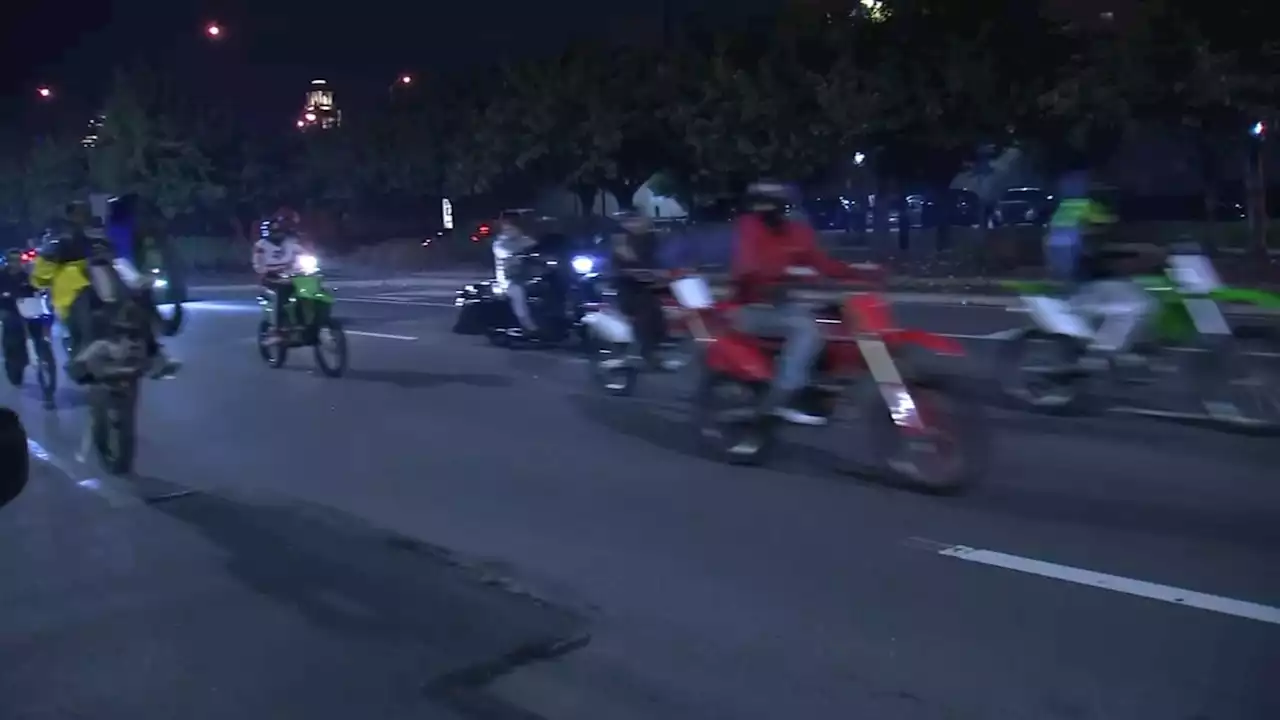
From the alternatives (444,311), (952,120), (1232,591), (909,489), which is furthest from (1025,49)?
(1232,591)

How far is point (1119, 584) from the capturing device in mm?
7031

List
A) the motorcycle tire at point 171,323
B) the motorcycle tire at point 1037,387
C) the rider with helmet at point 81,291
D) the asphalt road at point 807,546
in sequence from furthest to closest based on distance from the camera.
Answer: the motorcycle tire at point 1037,387 < the motorcycle tire at point 171,323 < the rider with helmet at point 81,291 < the asphalt road at point 807,546

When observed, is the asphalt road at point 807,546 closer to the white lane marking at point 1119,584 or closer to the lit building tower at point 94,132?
the white lane marking at point 1119,584

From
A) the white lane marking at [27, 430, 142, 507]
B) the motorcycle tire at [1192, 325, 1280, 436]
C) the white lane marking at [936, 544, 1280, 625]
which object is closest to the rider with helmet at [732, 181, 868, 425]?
the white lane marking at [936, 544, 1280, 625]

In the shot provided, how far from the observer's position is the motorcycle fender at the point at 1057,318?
11938 millimetres

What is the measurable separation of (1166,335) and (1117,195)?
1708 millimetres

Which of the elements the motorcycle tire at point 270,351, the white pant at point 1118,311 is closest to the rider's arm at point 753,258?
the white pant at point 1118,311

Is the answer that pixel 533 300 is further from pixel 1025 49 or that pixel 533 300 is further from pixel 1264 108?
pixel 1025 49

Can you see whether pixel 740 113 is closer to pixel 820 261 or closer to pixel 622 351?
pixel 622 351

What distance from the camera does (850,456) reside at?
10664 mm

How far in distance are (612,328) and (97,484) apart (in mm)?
5577

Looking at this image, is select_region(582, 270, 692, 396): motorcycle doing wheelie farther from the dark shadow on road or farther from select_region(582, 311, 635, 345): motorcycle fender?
the dark shadow on road

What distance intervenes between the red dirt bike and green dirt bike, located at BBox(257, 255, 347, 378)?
7.49 m

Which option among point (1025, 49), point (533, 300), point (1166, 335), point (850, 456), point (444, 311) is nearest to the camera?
point (850, 456)
